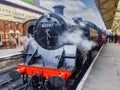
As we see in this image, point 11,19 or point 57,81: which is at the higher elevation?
point 11,19

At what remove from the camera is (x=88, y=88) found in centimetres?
682

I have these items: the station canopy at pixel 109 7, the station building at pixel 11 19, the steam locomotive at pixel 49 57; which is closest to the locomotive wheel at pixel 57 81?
the steam locomotive at pixel 49 57

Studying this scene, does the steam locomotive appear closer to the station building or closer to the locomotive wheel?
the locomotive wheel

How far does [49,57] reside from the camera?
7375 mm

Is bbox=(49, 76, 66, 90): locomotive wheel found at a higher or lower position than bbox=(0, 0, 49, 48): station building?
lower

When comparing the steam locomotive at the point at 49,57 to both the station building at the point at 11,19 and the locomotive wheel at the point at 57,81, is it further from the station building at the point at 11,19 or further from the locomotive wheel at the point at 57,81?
the station building at the point at 11,19

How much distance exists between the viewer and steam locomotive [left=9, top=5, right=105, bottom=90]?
665 centimetres

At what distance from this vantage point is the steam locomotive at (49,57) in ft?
21.8

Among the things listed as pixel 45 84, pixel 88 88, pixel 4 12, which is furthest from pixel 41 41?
pixel 4 12

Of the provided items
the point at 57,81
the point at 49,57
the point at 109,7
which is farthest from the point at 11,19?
the point at 57,81

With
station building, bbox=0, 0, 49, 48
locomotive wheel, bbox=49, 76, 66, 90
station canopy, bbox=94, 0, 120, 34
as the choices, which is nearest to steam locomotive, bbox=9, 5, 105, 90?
locomotive wheel, bbox=49, 76, 66, 90

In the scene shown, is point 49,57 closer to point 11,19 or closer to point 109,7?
point 109,7

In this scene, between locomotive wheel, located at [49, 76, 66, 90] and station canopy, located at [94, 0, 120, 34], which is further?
station canopy, located at [94, 0, 120, 34]

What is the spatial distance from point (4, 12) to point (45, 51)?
20344 mm
